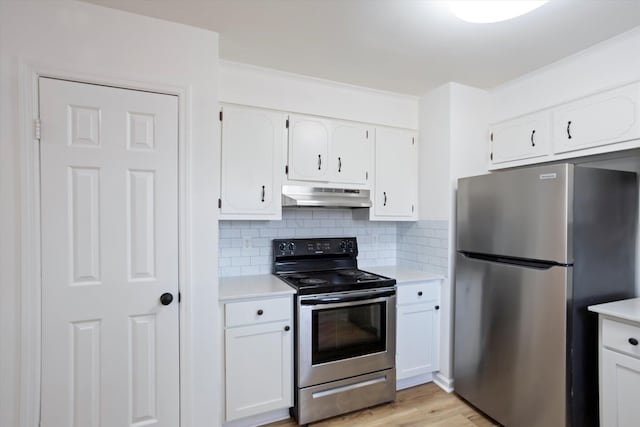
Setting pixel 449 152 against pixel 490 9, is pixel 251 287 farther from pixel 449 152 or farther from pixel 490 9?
pixel 490 9

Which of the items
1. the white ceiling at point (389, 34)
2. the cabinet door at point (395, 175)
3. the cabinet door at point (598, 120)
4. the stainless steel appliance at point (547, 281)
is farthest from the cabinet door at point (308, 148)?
the cabinet door at point (598, 120)

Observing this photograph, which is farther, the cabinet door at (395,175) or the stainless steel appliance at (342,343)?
the cabinet door at (395,175)

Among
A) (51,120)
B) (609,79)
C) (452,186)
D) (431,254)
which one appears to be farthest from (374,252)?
(51,120)

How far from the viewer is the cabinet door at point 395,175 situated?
2846 millimetres

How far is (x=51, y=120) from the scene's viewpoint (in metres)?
1.61

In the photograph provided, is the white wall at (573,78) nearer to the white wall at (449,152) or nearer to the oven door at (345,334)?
the white wall at (449,152)

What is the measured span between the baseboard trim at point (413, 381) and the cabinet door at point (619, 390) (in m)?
1.21

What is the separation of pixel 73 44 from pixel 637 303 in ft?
10.8

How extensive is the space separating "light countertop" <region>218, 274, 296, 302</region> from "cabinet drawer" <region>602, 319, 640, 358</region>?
1732 mm

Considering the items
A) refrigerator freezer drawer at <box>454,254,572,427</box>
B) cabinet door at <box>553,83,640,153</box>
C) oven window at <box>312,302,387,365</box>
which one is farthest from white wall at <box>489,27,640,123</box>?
oven window at <box>312,302,387,365</box>

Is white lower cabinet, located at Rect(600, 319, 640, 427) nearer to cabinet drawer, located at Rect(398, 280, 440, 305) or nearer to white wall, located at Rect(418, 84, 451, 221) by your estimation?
cabinet drawer, located at Rect(398, 280, 440, 305)

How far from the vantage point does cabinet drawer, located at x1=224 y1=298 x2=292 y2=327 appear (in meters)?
2.06

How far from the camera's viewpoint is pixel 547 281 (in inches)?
73.9

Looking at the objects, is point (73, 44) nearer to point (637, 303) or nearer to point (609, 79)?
point (609, 79)
